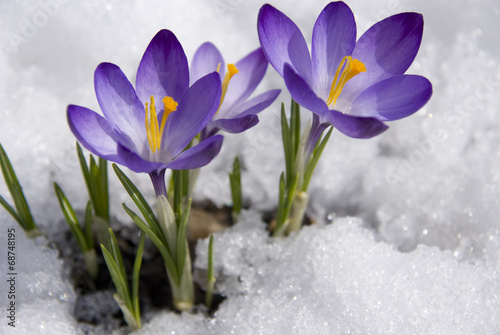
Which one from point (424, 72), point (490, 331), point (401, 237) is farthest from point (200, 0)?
point (490, 331)

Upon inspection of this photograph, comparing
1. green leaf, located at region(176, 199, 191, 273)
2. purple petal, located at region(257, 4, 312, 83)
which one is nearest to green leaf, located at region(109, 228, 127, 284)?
green leaf, located at region(176, 199, 191, 273)

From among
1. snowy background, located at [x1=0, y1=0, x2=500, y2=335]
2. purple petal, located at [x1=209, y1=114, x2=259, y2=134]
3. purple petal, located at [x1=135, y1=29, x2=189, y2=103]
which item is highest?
purple petal, located at [x1=135, y1=29, x2=189, y2=103]

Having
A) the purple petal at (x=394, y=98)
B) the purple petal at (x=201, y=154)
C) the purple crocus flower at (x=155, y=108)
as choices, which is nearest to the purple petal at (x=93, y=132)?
the purple crocus flower at (x=155, y=108)

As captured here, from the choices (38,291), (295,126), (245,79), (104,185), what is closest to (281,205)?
(295,126)

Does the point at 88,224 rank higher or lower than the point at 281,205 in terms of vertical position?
higher

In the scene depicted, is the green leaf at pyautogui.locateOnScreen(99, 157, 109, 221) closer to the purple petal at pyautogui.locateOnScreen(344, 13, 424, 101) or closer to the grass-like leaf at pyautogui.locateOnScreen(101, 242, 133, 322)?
the grass-like leaf at pyautogui.locateOnScreen(101, 242, 133, 322)

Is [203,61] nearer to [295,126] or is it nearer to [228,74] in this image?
[228,74]

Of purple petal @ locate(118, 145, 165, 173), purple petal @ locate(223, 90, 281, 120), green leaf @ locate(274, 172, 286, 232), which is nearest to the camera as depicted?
purple petal @ locate(118, 145, 165, 173)
